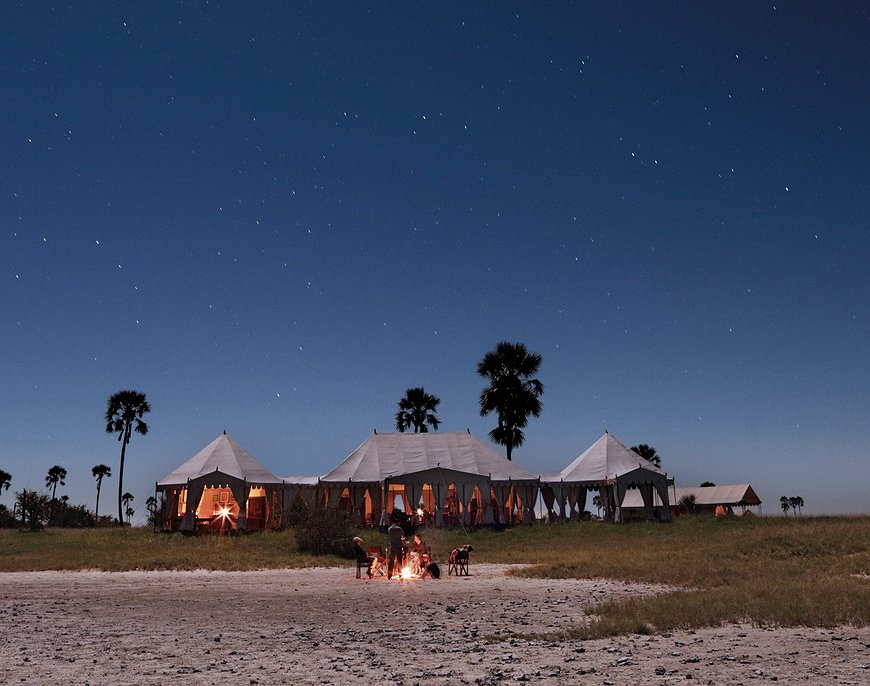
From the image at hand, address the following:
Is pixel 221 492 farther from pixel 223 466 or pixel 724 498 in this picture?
pixel 724 498

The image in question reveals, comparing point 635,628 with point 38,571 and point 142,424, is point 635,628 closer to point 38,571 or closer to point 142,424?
point 38,571

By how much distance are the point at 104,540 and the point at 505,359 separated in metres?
29.4

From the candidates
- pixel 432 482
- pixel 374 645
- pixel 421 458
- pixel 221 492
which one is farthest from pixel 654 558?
pixel 221 492

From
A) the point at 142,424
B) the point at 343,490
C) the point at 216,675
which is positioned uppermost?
the point at 142,424

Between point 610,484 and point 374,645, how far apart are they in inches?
1555

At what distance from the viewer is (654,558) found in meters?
25.8

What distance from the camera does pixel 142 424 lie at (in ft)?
227

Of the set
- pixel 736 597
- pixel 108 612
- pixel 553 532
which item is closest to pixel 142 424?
pixel 553 532

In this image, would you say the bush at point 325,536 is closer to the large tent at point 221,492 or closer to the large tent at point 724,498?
the large tent at point 221,492

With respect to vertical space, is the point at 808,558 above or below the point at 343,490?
below

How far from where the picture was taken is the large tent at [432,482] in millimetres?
45312

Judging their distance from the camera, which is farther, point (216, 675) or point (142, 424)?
point (142, 424)

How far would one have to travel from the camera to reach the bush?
31938 mm

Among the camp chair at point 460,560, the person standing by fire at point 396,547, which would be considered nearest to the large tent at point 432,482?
the camp chair at point 460,560
